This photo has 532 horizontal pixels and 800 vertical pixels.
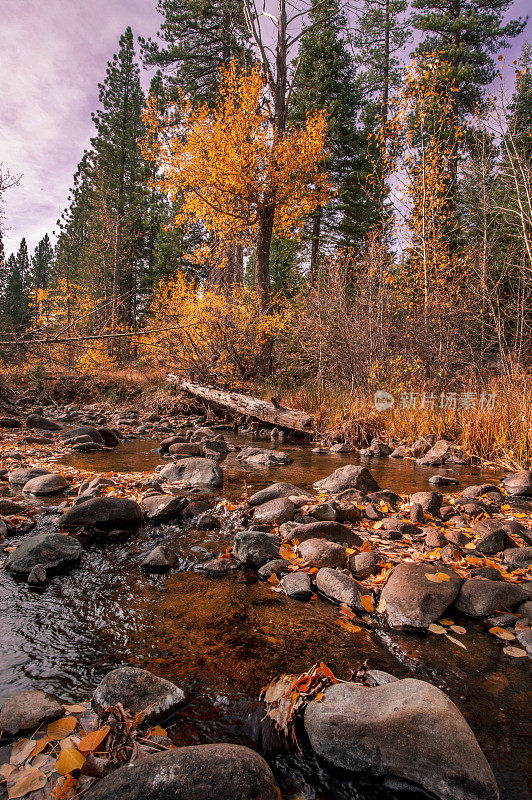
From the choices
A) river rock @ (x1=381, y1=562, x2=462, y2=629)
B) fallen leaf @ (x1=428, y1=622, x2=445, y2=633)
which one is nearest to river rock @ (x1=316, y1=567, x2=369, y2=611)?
river rock @ (x1=381, y1=562, x2=462, y2=629)

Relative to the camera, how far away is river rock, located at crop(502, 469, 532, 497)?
4.71 m

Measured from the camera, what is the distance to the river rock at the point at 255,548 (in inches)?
114

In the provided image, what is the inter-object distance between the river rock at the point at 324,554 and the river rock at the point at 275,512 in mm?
709

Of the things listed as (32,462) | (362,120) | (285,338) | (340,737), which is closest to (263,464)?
(32,462)

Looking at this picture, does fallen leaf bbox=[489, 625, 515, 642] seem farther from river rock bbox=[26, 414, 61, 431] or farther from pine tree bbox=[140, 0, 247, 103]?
pine tree bbox=[140, 0, 247, 103]

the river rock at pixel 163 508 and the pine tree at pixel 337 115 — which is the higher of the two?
the pine tree at pixel 337 115

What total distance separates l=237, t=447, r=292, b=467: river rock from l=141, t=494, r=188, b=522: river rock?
2.53 metres

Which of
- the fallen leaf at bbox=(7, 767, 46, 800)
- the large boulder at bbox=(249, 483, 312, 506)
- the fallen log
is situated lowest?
the large boulder at bbox=(249, 483, 312, 506)

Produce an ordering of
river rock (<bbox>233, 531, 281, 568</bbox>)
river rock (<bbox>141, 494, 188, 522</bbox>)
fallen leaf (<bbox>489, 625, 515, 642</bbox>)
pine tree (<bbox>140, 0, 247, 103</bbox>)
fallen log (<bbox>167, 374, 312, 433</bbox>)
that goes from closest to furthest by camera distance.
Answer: fallen leaf (<bbox>489, 625, 515, 642</bbox>) < river rock (<bbox>233, 531, 281, 568</bbox>) < river rock (<bbox>141, 494, 188, 522</bbox>) < fallen log (<bbox>167, 374, 312, 433</bbox>) < pine tree (<bbox>140, 0, 247, 103</bbox>)

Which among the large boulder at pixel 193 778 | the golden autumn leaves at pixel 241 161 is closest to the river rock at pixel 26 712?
the large boulder at pixel 193 778

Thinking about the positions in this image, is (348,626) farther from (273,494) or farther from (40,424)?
(40,424)

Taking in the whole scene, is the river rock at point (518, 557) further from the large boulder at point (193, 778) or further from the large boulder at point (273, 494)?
the large boulder at point (193, 778)

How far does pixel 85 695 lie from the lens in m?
1.66

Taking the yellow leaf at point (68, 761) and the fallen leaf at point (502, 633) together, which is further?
the fallen leaf at point (502, 633)
